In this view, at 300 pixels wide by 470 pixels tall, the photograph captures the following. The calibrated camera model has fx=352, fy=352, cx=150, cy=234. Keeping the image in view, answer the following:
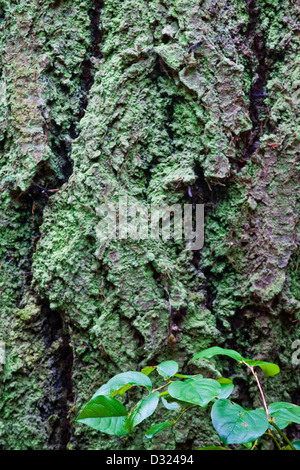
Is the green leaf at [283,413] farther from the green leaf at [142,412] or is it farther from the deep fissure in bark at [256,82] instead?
the deep fissure in bark at [256,82]

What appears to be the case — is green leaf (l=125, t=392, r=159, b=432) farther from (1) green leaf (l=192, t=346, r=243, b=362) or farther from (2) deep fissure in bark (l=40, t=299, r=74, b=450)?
(2) deep fissure in bark (l=40, t=299, r=74, b=450)

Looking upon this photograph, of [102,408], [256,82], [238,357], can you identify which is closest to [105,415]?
[102,408]

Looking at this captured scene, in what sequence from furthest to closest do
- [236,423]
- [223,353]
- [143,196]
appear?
[143,196], [223,353], [236,423]

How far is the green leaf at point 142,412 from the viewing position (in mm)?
543

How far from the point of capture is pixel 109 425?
0.56m

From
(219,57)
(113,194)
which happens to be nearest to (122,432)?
(113,194)

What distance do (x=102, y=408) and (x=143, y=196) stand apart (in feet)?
1.64

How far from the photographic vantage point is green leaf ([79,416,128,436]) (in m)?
0.55

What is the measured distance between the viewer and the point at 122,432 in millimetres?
557

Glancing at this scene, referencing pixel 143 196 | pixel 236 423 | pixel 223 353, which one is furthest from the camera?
pixel 143 196

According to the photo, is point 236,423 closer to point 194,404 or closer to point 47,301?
point 194,404

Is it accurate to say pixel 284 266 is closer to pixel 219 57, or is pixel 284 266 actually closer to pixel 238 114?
pixel 238 114

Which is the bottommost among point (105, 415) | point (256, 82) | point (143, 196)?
point (105, 415)

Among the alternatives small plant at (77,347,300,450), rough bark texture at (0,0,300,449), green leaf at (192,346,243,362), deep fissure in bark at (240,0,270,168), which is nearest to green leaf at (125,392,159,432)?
small plant at (77,347,300,450)
